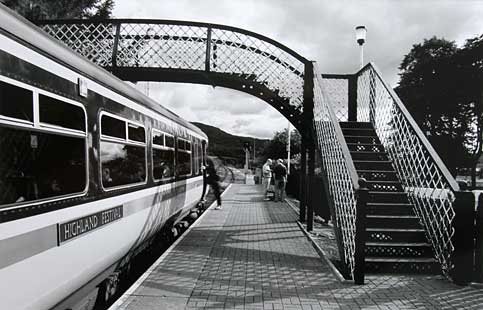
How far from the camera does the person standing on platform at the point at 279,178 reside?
58.6ft

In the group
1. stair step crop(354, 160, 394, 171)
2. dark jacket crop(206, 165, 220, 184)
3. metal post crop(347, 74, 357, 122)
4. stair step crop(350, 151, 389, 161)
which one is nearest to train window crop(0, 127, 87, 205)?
stair step crop(354, 160, 394, 171)

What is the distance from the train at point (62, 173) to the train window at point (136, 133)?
0.01 meters

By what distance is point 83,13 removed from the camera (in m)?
23.7

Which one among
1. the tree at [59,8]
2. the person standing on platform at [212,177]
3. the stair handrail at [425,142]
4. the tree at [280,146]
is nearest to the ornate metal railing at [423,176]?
the stair handrail at [425,142]

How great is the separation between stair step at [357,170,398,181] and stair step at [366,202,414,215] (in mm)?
852

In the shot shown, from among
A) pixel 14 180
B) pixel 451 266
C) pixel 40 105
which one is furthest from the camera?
pixel 451 266

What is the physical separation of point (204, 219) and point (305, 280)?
661 centimetres

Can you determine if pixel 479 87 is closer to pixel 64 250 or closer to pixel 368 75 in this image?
pixel 368 75

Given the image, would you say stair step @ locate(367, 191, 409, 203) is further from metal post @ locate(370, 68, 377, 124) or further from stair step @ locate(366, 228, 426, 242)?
metal post @ locate(370, 68, 377, 124)

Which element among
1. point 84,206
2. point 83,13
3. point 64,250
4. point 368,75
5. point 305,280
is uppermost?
point 83,13

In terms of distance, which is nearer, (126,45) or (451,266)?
(451,266)

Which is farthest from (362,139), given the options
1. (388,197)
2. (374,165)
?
(388,197)

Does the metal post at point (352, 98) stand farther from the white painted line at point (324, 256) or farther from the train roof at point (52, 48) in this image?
the train roof at point (52, 48)

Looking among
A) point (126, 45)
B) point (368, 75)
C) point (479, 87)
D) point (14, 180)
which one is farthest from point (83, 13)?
point (479, 87)
